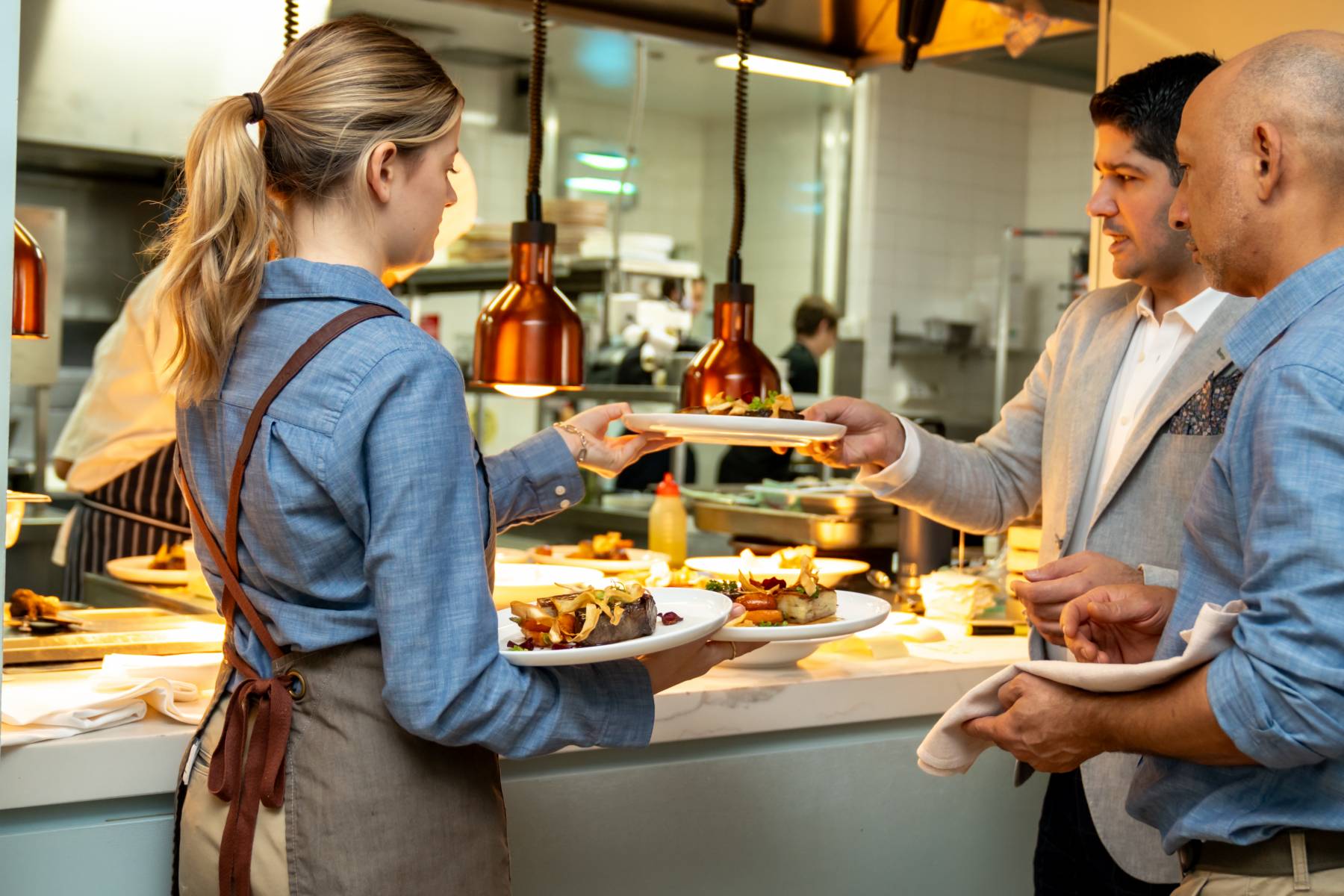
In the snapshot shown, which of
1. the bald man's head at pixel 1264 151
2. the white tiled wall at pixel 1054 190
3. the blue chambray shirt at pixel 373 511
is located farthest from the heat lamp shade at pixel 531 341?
the white tiled wall at pixel 1054 190

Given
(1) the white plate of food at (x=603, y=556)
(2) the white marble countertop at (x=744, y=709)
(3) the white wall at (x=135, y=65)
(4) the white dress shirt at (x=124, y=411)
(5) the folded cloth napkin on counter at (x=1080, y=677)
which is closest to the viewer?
(5) the folded cloth napkin on counter at (x=1080, y=677)

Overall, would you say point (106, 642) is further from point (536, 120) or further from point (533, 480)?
point (536, 120)

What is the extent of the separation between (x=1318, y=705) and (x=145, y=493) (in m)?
3.47

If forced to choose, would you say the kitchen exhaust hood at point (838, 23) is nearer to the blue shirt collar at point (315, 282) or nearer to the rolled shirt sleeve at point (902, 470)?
the rolled shirt sleeve at point (902, 470)

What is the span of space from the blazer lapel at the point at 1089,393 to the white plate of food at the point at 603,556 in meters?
1.06

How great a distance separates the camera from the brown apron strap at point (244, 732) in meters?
1.58

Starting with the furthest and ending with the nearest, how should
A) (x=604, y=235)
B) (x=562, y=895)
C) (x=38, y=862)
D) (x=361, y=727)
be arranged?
(x=604, y=235) < (x=562, y=895) < (x=38, y=862) < (x=361, y=727)

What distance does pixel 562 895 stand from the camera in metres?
→ 2.23

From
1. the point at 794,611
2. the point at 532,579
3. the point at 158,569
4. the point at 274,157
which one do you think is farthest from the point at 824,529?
the point at 274,157

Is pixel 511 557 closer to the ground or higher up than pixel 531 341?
closer to the ground

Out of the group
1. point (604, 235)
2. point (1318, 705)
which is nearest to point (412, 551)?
point (1318, 705)

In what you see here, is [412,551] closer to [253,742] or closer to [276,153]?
[253,742]

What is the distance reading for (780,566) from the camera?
283 cm

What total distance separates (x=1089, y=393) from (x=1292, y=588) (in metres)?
1.08
